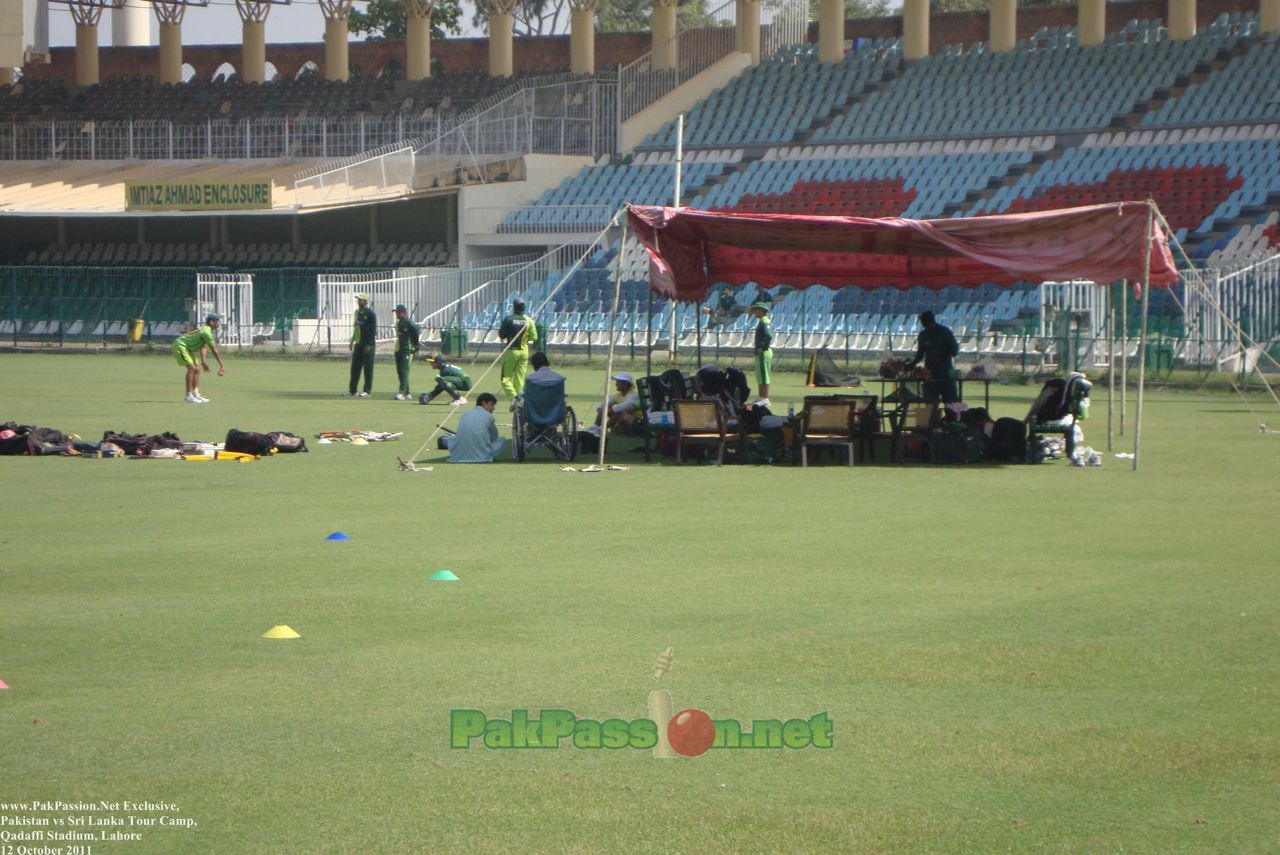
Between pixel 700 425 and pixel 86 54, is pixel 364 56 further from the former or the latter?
pixel 700 425

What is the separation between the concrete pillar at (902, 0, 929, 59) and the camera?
4900 cm

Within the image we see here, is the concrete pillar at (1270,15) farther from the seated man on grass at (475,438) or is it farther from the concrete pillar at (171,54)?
the concrete pillar at (171,54)

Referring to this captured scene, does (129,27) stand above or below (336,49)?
above

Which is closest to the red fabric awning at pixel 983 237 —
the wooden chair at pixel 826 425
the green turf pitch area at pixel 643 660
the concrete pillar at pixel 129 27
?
the wooden chair at pixel 826 425

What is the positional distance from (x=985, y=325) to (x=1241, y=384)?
8039 mm

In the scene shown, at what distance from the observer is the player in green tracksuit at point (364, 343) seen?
25.2 meters

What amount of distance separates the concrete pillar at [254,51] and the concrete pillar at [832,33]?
69.5 ft

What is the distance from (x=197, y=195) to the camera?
4662cm

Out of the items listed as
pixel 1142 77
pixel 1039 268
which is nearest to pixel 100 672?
pixel 1039 268

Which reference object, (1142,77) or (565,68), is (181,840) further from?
(565,68)

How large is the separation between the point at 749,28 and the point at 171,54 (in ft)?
73.4

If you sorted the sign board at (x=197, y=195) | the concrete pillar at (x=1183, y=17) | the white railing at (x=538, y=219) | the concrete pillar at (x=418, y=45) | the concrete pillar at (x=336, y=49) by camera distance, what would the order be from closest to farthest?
the white railing at (x=538, y=219) → the concrete pillar at (x=1183, y=17) → the sign board at (x=197, y=195) → the concrete pillar at (x=418, y=45) → the concrete pillar at (x=336, y=49)

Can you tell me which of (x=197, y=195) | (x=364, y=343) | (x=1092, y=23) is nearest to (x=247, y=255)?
(x=197, y=195)

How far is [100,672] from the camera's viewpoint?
739cm
